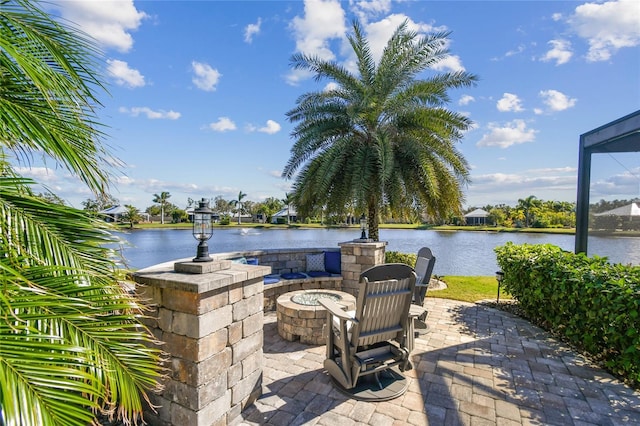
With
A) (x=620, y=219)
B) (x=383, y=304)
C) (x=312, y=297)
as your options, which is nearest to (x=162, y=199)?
(x=312, y=297)

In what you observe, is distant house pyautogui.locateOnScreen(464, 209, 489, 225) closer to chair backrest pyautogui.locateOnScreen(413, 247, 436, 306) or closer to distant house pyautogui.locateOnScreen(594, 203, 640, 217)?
distant house pyautogui.locateOnScreen(594, 203, 640, 217)

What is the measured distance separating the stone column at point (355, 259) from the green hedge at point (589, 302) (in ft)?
8.15

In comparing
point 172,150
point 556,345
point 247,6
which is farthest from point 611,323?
point 172,150

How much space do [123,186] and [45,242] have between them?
1.90 ft

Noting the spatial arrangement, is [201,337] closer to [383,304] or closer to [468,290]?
[383,304]

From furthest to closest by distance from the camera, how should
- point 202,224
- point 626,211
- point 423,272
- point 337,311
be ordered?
point 626,211, point 423,272, point 337,311, point 202,224

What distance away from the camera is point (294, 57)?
651 cm

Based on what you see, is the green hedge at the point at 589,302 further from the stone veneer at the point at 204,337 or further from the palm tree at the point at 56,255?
the palm tree at the point at 56,255

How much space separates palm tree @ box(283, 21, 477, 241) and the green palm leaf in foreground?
4.95 meters

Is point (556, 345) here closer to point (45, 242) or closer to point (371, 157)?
point (371, 157)

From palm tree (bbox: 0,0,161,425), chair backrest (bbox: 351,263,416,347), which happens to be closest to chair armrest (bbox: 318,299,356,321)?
chair backrest (bbox: 351,263,416,347)

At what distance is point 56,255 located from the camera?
1.33 metres

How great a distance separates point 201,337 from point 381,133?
561 cm

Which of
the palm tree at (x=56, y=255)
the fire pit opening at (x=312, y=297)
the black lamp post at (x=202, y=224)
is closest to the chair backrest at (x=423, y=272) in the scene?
the fire pit opening at (x=312, y=297)
